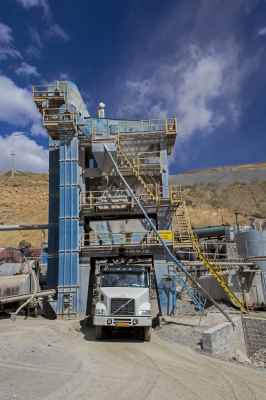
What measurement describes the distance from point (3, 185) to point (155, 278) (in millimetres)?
68592

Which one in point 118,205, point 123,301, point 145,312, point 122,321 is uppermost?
point 118,205

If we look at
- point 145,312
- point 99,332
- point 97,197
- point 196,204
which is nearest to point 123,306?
point 145,312

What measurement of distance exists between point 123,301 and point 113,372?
4291 millimetres

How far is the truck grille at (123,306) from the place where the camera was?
13.3 m

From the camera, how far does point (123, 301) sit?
526 inches

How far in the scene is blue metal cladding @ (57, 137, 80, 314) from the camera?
19.4m

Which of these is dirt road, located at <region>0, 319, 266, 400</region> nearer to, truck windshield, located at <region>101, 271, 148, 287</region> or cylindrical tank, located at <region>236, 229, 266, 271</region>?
truck windshield, located at <region>101, 271, 148, 287</region>

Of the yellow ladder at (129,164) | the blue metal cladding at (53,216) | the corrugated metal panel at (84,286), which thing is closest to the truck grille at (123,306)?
the corrugated metal panel at (84,286)

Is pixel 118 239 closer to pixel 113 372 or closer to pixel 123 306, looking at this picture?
pixel 123 306

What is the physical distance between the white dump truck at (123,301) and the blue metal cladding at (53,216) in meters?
7.58

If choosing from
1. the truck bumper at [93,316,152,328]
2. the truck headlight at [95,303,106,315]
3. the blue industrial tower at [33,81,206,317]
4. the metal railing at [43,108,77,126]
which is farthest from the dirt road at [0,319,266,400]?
the metal railing at [43,108,77,126]

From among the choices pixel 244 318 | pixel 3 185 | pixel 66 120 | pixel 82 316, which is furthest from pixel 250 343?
pixel 3 185

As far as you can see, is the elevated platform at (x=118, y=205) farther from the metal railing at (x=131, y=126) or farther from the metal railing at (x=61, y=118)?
the metal railing at (x=61, y=118)

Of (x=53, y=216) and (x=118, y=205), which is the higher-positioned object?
(x=118, y=205)
